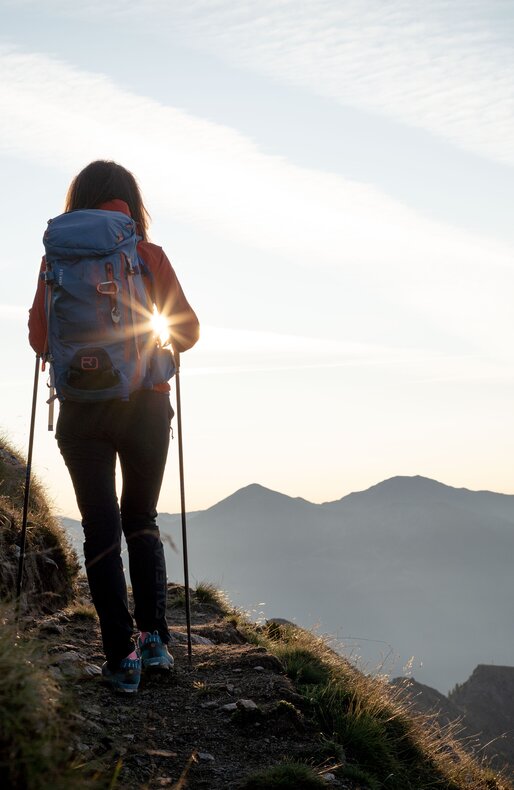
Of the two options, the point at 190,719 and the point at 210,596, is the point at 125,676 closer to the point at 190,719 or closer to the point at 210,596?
the point at 190,719

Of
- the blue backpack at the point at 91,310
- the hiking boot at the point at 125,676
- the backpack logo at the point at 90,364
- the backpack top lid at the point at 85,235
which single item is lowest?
the hiking boot at the point at 125,676

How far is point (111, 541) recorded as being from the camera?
5.25 meters

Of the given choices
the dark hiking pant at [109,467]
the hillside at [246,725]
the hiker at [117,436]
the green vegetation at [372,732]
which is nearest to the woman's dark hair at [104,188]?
the hiker at [117,436]

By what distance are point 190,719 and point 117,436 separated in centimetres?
188

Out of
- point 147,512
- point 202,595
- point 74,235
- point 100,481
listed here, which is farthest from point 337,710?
point 202,595

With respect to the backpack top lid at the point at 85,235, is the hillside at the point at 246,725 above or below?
below

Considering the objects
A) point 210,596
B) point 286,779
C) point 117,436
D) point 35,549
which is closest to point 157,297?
point 117,436

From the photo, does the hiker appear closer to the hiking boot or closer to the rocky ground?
the hiking boot

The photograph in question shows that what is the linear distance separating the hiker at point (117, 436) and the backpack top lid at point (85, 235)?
0.02m

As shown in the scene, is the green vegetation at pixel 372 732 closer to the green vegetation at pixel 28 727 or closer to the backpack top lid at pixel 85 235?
the green vegetation at pixel 28 727

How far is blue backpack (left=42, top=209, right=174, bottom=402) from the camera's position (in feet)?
16.7

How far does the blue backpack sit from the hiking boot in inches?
68.6

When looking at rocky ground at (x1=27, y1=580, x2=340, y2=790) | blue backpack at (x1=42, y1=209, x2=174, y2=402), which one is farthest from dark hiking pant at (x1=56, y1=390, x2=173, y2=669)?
rocky ground at (x1=27, y1=580, x2=340, y2=790)

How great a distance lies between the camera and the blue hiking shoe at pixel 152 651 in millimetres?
5719
